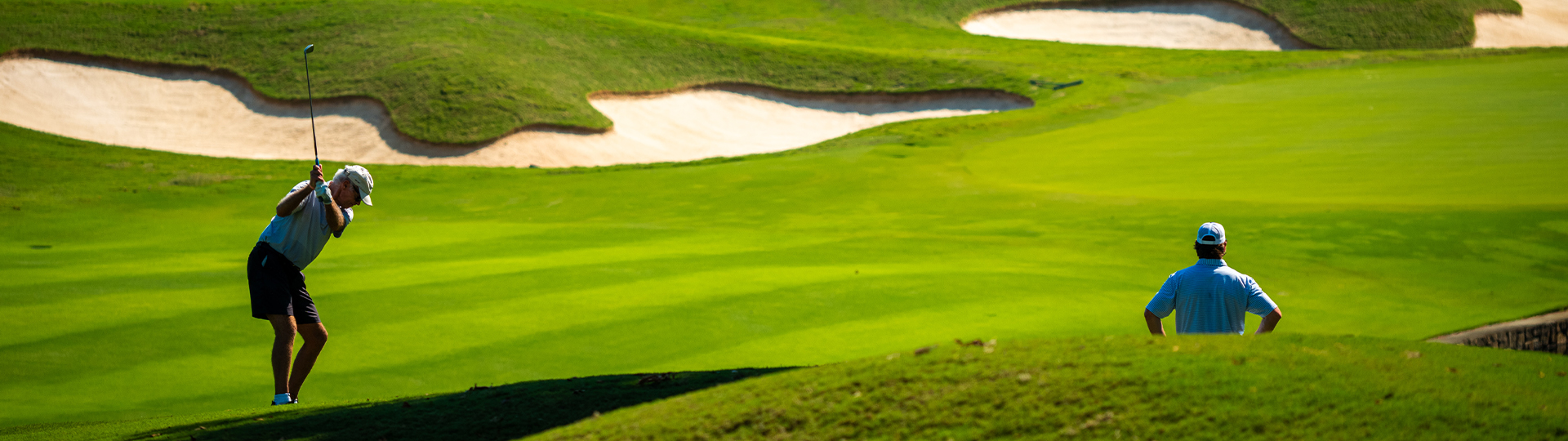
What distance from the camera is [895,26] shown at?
47.3 m

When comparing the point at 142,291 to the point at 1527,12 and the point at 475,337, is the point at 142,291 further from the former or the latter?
the point at 1527,12

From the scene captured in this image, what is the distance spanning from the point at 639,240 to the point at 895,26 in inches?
1322

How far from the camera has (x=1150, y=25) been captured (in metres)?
48.5

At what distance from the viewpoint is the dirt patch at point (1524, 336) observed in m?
8.98

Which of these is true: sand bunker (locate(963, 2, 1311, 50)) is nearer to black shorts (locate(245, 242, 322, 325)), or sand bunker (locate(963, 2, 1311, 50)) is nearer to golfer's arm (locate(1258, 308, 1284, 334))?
golfer's arm (locate(1258, 308, 1284, 334))

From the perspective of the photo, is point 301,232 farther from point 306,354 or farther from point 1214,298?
point 1214,298

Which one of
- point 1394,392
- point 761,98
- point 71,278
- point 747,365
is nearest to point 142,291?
point 71,278

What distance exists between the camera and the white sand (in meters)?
43.6

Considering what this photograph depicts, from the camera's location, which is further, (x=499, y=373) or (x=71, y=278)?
(x=71, y=278)

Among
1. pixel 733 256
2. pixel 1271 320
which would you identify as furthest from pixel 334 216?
pixel 733 256

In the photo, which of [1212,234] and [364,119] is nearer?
[1212,234]

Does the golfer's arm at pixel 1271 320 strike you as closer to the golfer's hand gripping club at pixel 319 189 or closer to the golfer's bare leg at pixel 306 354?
the golfer's hand gripping club at pixel 319 189

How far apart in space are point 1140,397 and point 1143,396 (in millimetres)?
13

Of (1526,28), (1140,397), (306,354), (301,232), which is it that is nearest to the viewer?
(1140,397)
